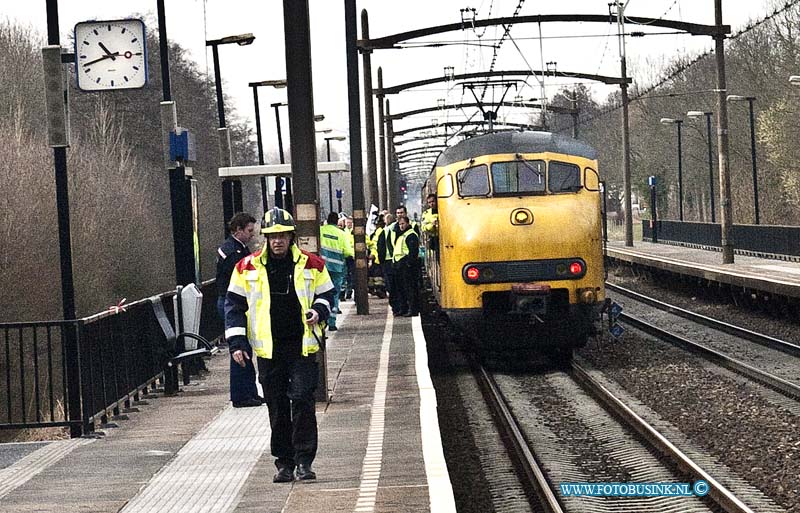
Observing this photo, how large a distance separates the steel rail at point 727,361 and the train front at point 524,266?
6.62 feet

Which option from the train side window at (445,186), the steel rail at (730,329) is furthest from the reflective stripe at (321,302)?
the steel rail at (730,329)

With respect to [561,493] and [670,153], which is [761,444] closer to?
[561,493]

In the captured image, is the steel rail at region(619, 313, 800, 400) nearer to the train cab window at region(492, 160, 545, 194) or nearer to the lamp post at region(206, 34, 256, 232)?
the train cab window at region(492, 160, 545, 194)

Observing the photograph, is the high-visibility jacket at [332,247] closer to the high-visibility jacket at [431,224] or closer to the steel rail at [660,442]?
the high-visibility jacket at [431,224]

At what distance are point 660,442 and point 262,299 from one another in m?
4.84

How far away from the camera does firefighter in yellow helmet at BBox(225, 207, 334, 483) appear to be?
31.8ft

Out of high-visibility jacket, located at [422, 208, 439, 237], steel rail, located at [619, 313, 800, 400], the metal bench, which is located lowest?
steel rail, located at [619, 313, 800, 400]

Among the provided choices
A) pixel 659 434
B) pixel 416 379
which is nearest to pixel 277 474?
pixel 659 434

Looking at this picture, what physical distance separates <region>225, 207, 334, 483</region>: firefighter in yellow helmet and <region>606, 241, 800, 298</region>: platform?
1749 centimetres

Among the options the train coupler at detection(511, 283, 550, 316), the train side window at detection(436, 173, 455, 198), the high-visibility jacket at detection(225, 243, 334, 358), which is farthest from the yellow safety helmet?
the train side window at detection(436, 173, 455, 198)

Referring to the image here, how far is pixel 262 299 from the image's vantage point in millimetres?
9688

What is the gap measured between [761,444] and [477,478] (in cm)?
274

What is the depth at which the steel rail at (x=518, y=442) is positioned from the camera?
10727mm

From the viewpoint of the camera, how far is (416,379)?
16422mm
